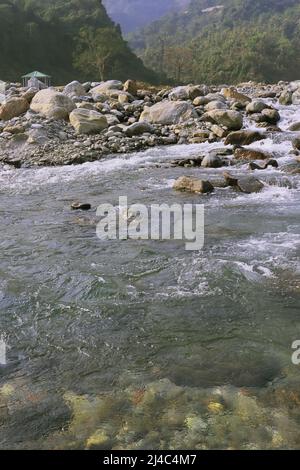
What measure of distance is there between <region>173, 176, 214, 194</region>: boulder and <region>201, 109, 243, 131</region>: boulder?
218 inches

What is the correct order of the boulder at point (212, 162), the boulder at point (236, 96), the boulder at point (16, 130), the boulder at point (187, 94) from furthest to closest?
the boulder at point (187, 94) < the boulder at point (236, 96) < the boulder at point (16, 130) < the boulder at point (212, 162)

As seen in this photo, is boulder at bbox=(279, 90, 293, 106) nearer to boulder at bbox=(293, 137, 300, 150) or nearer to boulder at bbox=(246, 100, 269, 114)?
boulder at bbox=(246, 100, 269, 114)

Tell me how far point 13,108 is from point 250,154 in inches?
268

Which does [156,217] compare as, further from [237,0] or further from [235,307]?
[237,0]

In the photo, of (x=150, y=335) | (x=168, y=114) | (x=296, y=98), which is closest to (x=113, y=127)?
(x=168, y=114)

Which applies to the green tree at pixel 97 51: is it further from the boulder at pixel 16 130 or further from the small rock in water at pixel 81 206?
the small rock in water at pixel 81 206

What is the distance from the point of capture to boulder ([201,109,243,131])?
13.3 meters

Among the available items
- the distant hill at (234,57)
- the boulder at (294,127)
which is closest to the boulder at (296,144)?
the boulder at (294,127)

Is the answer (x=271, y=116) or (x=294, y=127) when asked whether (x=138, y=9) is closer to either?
(x=271, y=116)

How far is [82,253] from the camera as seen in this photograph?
5629mm

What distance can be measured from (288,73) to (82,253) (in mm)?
69044

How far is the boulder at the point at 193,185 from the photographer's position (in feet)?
26.4

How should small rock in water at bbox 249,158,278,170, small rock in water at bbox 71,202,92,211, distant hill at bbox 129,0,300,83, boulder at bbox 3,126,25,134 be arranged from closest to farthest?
small rock in water at bbox 71,202,92,211 → small rock in water at bbox 249,158,278,170 → boulder at bbox 3,126,25,134 → distant hill at bbox 129,0,300,83

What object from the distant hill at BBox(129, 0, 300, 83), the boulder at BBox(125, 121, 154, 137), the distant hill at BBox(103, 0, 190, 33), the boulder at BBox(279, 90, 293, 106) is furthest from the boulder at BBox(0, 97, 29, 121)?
the distant hill at BBox(103, 0, 190, 33)
